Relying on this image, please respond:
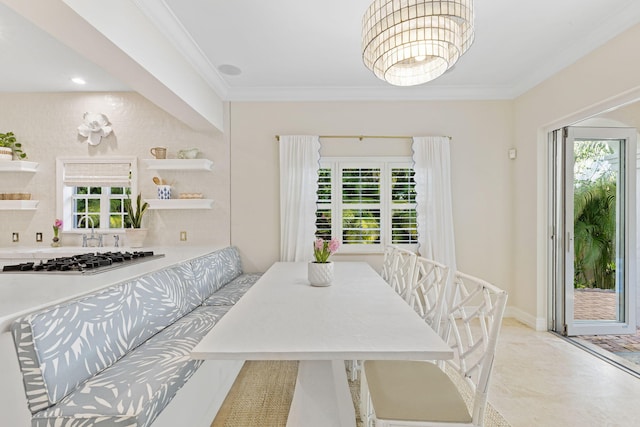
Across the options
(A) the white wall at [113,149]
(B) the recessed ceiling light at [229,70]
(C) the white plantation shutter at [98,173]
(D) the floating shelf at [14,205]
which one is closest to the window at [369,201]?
(A) the white wall at [113,149]

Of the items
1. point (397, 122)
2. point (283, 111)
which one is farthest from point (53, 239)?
point (397, 122)

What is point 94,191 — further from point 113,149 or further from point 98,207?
point 113,149

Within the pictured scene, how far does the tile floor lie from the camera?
1.91 meters

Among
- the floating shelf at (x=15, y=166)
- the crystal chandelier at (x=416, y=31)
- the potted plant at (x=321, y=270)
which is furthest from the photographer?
the floating shelf at (x=15, y=166)

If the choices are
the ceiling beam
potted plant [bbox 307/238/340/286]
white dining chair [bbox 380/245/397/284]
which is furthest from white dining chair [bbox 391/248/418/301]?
the ceiling beam

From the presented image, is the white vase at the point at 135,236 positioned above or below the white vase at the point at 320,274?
above

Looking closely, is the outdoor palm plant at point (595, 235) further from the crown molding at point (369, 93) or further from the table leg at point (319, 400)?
the table leg at point (319, 400)

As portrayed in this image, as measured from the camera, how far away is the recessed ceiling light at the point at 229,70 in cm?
312

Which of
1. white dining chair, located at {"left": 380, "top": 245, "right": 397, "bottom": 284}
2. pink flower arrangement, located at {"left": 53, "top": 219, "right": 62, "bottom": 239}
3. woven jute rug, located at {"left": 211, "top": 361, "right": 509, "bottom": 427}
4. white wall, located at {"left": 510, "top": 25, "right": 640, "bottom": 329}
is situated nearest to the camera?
woven jute rug, located at {"left": 211, "top": 361, "right": 509, "bottom": 427}

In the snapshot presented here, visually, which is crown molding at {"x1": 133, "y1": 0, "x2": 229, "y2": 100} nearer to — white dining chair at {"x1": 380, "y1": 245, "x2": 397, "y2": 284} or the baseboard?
white dining chair at {"x1": 380, "y1": 245, "x2": 397, "y2": 284}

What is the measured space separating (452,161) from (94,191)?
162 inches

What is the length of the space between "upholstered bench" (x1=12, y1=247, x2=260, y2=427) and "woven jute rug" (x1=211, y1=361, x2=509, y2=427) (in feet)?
1.72

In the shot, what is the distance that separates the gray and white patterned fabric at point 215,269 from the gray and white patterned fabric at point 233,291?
5 centimetres

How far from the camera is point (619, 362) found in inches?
101
